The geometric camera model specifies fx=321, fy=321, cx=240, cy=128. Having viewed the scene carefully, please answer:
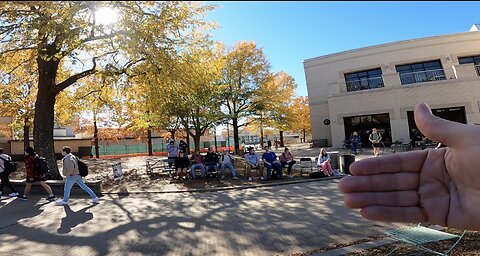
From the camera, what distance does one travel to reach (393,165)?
87.4 inches

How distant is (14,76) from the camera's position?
1809cm

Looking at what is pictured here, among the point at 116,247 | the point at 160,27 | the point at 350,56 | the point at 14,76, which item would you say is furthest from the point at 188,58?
the point at 350,56

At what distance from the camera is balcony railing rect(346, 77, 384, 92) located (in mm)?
28152

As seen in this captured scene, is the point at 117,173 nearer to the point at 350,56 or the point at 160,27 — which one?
the point at 160,27

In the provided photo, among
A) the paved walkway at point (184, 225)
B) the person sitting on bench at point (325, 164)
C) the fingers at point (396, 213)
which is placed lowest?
the paved walkway at point (184, 225)

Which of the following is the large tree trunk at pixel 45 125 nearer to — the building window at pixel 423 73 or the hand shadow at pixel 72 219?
the hand shadow at pixel 72 219

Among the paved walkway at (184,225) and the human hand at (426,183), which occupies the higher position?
the human hand at (426,183)

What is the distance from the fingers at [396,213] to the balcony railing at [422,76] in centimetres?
2820

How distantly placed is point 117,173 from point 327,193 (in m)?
8.73

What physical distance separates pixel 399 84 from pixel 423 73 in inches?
103

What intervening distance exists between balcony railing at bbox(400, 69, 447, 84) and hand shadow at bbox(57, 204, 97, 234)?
26679 mm

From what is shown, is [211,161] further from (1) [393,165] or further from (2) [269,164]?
(1) [393,165]

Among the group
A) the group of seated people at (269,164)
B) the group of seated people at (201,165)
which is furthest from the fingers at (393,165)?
the group of seated people at (201,165)

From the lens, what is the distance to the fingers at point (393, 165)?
2.21m
